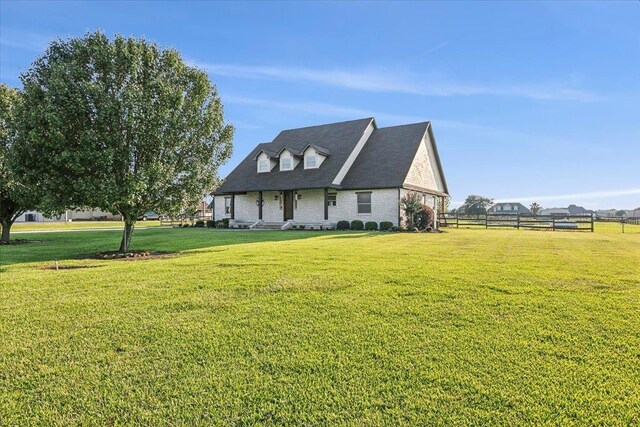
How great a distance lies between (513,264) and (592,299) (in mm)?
3090

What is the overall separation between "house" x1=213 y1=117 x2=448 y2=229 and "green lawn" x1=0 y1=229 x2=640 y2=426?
18006 millimetres

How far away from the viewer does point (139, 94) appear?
1096 cm

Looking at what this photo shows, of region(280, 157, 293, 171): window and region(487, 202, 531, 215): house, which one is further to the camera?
region(487, 202, 531, 215): house

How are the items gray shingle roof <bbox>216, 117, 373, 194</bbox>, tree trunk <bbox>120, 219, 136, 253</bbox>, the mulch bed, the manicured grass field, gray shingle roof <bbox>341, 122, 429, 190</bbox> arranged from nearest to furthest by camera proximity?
the mulch bed
tree trunk <bbox>120, 219, 136, 253</bbox>
gray shingle roof <bbox>341, 122, 429, 190</bbox>
gray shingle roof <bbox>216, 117, 373, 194</bbox>
the manicured grass field

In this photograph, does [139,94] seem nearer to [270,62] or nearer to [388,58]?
[270,62]

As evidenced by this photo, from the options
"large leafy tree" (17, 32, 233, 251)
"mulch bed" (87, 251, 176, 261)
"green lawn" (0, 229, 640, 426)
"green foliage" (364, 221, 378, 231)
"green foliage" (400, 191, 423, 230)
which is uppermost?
"large leafy tree" (17, 32, 233, 251)

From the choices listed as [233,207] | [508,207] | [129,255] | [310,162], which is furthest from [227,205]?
[508,207]

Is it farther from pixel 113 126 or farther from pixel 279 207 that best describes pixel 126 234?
pixel 279 207

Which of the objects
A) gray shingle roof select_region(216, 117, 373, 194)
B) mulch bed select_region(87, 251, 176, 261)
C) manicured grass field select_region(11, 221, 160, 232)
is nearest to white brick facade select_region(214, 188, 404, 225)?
gray shingle roof select_region(216, 117, 373, 194)

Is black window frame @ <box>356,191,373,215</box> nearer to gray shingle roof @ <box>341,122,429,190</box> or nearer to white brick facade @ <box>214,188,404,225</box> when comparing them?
white brick facade @ <box>214,188,404,225</box>

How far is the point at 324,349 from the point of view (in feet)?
13.6

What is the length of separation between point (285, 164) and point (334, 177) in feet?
16.9

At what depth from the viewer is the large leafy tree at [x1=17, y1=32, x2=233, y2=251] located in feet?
35.2

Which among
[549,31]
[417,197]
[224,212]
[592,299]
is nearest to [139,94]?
[592,299]
